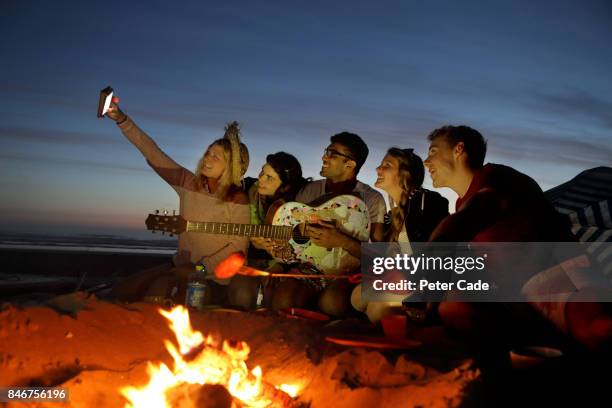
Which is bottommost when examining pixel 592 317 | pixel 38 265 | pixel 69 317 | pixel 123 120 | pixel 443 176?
pixel 38 265

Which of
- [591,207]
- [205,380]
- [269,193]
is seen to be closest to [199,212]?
[269,193]

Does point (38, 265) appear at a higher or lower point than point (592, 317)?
lower

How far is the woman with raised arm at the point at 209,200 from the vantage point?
523 centimetres

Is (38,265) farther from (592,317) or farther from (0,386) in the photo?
(592,317)

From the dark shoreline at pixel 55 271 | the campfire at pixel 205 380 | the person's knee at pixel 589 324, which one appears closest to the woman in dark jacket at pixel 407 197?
the person's knee at pixel 589 324

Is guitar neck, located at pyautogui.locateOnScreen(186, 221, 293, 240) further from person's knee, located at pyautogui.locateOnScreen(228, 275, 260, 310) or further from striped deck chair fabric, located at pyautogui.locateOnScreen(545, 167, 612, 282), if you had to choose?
striped deck chair fabric, located at pyautogui.locateOnScreen(545, 167, 612, 282)

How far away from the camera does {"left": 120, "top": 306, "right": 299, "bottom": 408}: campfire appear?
2619mm

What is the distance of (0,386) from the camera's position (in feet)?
8.60

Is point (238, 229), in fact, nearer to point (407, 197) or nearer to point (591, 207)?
point (407, 197)

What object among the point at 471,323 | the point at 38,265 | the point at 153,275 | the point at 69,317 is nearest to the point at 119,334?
the point at 69,317

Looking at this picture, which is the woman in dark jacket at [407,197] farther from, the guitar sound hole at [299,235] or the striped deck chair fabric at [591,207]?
the striped deck chair fabric at [591,207]

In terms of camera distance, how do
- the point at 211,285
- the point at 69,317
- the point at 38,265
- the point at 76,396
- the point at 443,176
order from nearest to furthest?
the point at 76,396 → the point at 69,317 → the point at 443,176 → the point at 211,285 → the point at 38,265

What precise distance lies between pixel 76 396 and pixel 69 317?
2.74 feet

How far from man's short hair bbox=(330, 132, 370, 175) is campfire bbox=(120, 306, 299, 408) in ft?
8.92
